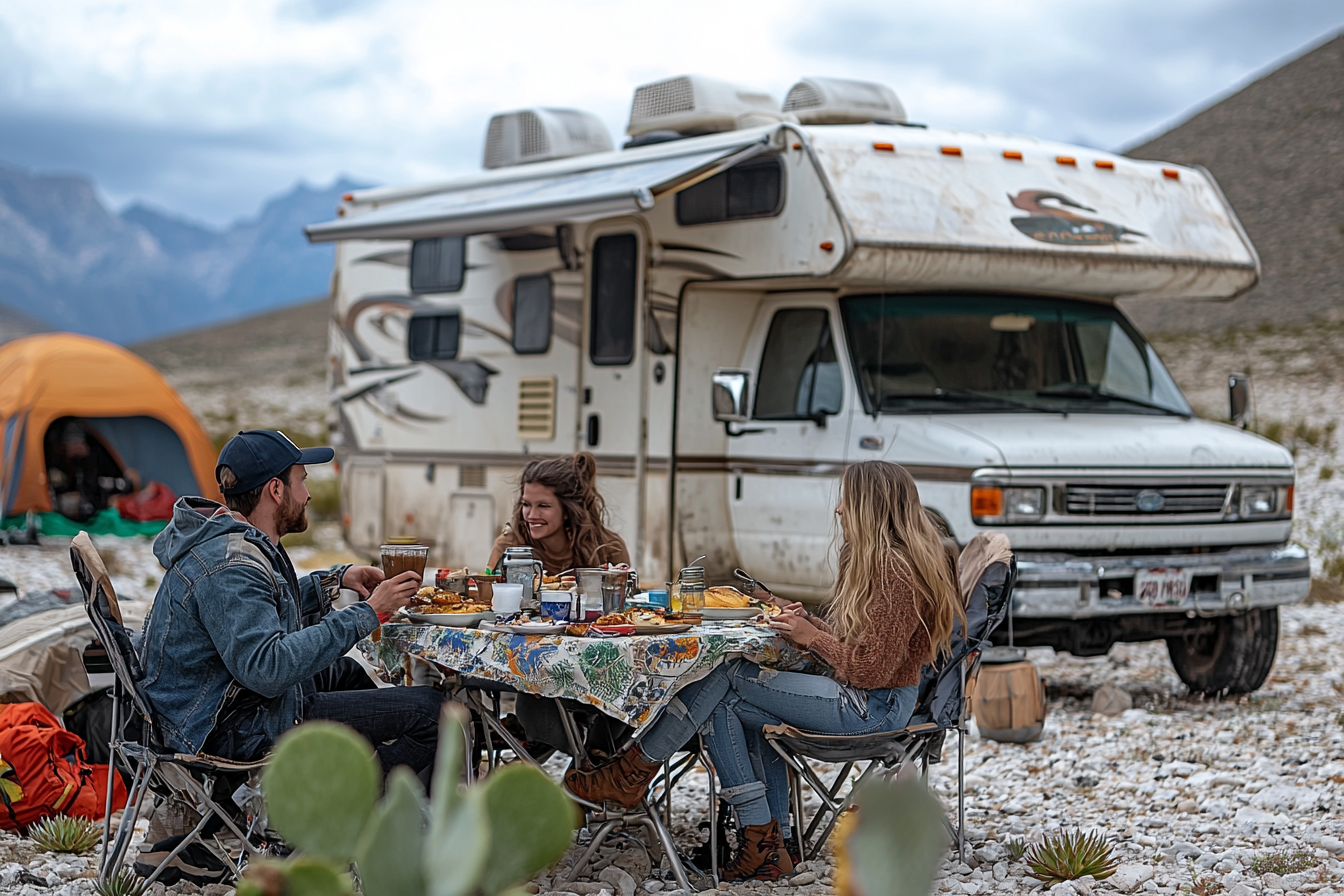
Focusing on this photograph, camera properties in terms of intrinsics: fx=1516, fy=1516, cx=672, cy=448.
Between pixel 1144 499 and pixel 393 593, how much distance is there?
3.96m

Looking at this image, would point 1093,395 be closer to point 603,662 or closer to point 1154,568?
point 1154,568

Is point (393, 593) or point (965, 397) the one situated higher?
point (965, 397)

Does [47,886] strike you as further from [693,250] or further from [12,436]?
[12,436]

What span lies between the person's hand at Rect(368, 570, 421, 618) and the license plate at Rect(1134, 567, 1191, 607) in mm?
3799

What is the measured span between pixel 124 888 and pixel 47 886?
39cm

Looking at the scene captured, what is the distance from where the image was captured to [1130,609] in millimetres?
6715

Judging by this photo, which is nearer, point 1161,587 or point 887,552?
point 887,552

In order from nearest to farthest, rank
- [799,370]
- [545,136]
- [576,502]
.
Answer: [576,502]
[799,370]
[545,136]

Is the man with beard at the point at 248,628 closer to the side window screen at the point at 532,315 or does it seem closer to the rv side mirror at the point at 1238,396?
the side window screen at the point at 532,315

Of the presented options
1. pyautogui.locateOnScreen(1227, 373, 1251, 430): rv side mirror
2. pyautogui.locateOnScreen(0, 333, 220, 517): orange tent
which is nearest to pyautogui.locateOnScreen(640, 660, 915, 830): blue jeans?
pyautogui.locateOnScreen(1227, 373, 1251, 430): rv side mirror

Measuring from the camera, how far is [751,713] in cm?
437

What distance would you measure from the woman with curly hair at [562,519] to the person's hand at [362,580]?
2.48 ft

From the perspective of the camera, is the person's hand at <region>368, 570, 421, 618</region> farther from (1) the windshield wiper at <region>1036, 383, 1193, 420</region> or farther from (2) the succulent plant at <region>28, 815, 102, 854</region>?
(1) the windshield wiper at <region>1036, 383, 1193, 420</region>

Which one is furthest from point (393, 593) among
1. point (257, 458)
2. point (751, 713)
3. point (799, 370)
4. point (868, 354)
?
point (799, 370)
